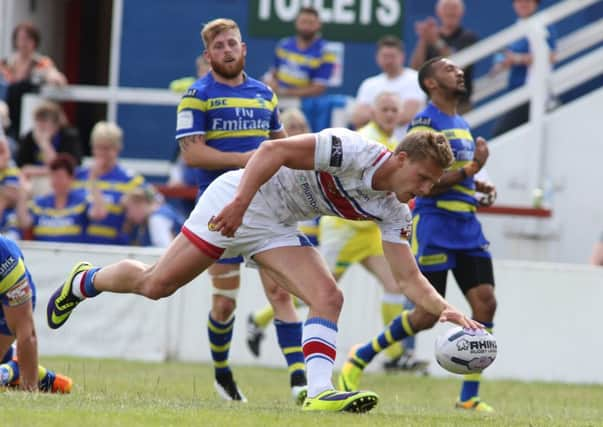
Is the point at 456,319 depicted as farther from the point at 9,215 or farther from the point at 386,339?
the point at 9,215

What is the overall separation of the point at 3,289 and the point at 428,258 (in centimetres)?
307

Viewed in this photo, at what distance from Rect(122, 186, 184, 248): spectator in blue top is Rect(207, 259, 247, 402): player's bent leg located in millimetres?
4885

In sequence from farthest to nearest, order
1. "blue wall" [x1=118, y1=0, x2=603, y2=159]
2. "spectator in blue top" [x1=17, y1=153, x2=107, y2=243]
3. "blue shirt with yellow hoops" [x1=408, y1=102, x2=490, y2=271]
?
"blue wall" [x1=118, y1=0, x2=603, y2=159] < "spectator in blue top" [x1=17, y1=153, x2=107, y2=243] < "blue shirt with yellow hoops" [x1=408, y1=102, x2=490, y2=271]

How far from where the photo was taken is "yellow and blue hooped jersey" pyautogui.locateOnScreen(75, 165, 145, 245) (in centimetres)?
1473

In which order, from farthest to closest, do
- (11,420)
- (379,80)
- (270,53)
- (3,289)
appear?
(270,53), (379,80), (3,289), (11,420)

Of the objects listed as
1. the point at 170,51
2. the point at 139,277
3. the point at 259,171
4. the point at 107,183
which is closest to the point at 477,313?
the point at 139,277

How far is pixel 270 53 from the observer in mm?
18000

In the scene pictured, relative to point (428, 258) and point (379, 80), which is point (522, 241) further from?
point (428, 258)

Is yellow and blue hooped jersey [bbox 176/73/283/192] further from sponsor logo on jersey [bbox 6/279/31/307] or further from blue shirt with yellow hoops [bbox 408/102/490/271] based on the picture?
sponsor logo on jersey [bbox 6/279/31/307]

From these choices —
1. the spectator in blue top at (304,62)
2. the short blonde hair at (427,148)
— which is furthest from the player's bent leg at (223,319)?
the spectator in blue top at (304,62)

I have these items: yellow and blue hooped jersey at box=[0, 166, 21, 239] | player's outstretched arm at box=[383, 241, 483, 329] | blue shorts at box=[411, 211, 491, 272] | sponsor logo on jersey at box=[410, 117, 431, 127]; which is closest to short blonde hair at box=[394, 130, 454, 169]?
player's outstretched arm at box=[383, 241, 483, 329]

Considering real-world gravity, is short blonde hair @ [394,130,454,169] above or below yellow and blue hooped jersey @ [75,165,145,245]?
above

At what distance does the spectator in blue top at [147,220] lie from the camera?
14.6 metres

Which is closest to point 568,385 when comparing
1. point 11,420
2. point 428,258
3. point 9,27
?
point 428,258
